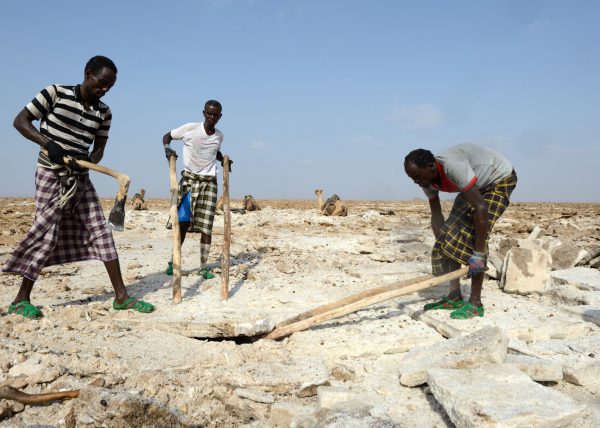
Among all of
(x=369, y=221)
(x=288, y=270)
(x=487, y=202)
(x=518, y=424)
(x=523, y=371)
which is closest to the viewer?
(x=518, y=424)

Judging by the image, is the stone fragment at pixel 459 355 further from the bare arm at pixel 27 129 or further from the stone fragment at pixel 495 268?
the bare arm at pixel 27 129

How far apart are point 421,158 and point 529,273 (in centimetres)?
213

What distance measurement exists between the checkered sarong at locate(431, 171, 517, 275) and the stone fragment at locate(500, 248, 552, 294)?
1.21 metres

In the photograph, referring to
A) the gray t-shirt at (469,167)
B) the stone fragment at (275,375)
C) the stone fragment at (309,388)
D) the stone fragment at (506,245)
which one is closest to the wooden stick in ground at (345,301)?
the stone fragment at (275,375)

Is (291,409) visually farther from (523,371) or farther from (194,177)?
(194,177)

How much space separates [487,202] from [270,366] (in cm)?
220

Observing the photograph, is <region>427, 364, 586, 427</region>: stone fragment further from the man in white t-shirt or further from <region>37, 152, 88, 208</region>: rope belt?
the man in white t-shirt

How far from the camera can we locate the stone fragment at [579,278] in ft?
16.7

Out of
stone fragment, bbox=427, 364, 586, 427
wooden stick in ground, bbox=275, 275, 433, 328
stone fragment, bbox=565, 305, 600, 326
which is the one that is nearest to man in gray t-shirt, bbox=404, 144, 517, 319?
wooden stick in ground, bbox=275, 275, 433, 328

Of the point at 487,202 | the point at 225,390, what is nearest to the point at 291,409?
the point at 225,390

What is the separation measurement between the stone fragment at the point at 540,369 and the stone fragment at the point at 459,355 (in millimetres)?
105

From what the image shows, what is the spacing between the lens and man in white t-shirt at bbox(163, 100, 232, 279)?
5.14 meters

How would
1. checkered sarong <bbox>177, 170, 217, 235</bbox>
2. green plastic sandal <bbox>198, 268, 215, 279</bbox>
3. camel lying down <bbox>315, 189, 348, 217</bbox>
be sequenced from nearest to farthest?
checkered sarong <bbox>177, 170, 217, 235</bbox> < green plastic sandal <bbox>198, 268, 215, 279</bbox> < camel lying down <bbox>315, 189, 348, 217</bbox>

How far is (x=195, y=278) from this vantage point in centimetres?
546
